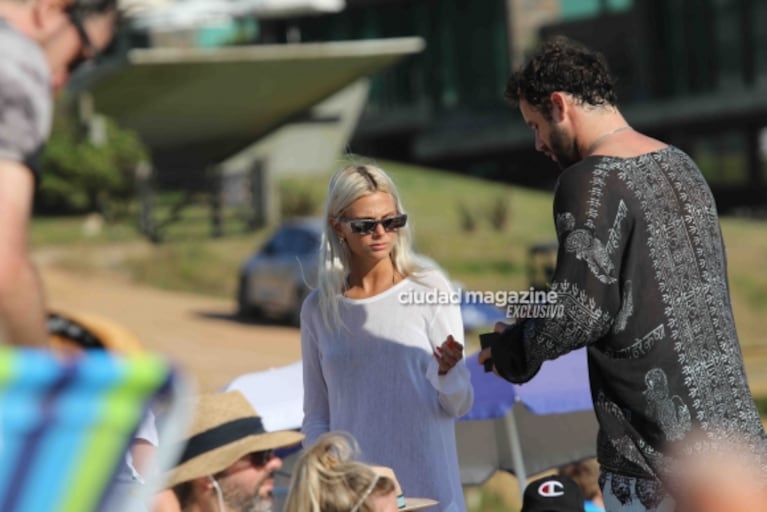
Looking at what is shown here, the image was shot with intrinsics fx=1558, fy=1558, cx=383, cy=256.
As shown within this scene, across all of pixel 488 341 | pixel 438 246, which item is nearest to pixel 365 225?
pixel 488 341

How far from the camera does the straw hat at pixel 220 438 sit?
14.1 ft

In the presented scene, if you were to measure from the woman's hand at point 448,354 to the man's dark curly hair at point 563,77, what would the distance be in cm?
69

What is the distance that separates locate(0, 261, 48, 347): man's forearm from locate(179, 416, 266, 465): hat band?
5.82ft

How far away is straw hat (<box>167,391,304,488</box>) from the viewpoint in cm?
429

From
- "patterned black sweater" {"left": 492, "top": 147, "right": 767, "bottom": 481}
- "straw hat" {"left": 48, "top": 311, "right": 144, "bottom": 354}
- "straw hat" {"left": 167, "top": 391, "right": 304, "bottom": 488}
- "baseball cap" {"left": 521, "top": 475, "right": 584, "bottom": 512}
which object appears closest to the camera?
"patterned black sweater" {"left": 492, "top": 147, "right": 767, "bottom": 481}

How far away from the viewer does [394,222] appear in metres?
4.46

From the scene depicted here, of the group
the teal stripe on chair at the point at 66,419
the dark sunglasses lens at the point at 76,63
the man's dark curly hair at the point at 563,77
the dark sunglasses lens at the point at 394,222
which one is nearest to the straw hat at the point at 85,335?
the dark sunglasses lens at the point at 394,222

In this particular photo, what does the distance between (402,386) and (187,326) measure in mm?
17467

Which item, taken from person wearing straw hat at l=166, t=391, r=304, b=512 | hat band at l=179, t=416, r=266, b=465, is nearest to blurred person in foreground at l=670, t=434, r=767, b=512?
person wearing straw hat at l=166, t=391, r=304, b=512

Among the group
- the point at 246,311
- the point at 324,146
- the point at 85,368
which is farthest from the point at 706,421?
the point at 324,146

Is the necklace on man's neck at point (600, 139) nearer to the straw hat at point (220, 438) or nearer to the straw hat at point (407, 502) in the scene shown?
the straw hat at point (407, 502)

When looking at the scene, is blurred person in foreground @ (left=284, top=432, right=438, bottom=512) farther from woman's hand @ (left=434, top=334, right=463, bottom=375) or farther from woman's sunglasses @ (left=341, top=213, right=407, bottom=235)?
woman's sunglasses @ (left=341, top=213, right=407, bottom=235)

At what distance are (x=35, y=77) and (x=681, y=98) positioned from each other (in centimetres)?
4182

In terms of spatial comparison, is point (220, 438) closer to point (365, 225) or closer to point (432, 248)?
point (365, 225)
